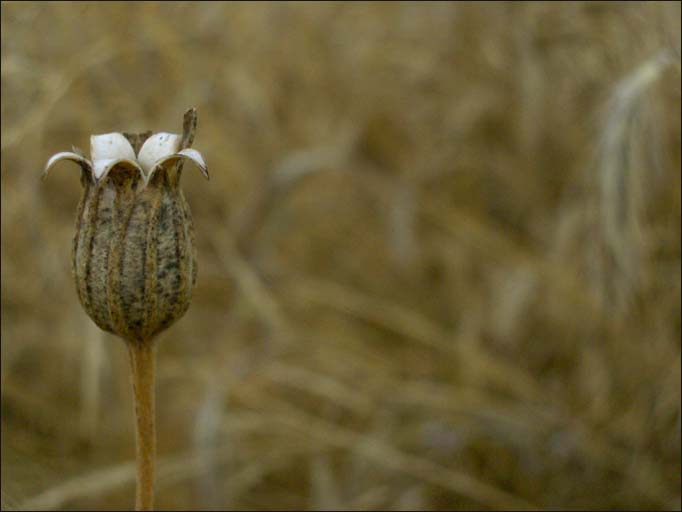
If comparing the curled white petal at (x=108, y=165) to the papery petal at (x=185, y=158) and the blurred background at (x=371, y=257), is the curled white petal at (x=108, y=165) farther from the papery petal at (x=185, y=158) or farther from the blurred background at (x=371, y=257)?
the blurred background at (x=371, y=257)

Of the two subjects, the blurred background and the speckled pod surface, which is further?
the blurred background

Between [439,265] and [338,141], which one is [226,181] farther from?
[439,265]

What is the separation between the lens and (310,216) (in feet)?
5.42

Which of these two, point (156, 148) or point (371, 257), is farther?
point (371, 257)

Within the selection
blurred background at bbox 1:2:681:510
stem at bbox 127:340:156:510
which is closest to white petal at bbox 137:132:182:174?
stem at bbox 127:340:156:510

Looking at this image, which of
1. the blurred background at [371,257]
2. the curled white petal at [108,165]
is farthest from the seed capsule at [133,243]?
the blurred background at [371,257]

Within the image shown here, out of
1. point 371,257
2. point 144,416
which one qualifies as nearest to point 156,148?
point 144,416

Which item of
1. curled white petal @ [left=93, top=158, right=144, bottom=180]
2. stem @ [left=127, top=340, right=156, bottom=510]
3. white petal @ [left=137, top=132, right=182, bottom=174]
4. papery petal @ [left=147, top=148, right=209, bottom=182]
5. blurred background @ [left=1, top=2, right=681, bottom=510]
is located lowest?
stem @ [left=127, top=340, right=156, bottom=510]

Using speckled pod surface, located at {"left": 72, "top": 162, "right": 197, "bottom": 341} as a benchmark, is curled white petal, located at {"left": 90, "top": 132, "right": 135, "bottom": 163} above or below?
above

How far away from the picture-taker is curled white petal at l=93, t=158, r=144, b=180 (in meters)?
0.56

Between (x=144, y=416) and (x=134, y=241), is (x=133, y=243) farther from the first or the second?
(x=144, y=416)

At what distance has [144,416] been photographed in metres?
0.64

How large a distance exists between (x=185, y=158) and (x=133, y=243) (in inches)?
2.6

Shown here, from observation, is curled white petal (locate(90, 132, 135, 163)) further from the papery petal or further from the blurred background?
the blurred background
